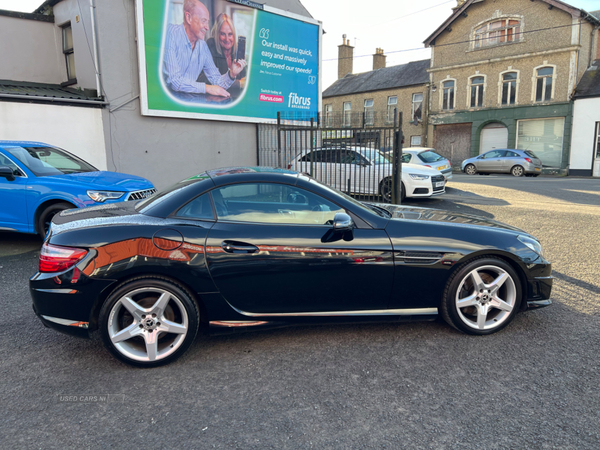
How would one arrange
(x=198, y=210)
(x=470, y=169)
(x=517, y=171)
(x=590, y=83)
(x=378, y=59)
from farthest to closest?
(x=378, y=59), (x=590, y=83), (x=470, y=169), (x=517, y=171), (x=198, y=210)

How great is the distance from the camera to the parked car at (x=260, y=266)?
319 centimetres

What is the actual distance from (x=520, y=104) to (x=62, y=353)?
30.1 meters

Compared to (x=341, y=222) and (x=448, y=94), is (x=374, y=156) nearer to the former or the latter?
(x=341, y=222)

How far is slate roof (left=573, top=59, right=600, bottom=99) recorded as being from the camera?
80.7ft

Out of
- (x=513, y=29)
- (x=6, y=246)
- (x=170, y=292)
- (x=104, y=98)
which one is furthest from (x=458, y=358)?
(x=513, y=29)

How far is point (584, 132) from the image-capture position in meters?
25.0

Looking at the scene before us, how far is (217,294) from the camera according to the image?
130 inches

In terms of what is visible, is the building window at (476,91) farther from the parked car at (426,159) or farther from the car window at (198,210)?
the car window at (198,210)

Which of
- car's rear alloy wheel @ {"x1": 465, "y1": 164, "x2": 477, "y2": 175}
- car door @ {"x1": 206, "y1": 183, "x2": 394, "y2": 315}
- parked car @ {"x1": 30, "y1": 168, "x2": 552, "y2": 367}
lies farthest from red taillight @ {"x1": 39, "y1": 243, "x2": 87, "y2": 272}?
car's rear alloy wheel @ {"x1": 465, "y1": 164, "x2": 477, "y2": 175}

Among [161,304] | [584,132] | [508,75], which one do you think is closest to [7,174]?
[161,304]

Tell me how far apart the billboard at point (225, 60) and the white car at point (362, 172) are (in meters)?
2.77

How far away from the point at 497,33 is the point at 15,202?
30.3m

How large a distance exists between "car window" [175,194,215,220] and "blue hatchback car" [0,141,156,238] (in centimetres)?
350

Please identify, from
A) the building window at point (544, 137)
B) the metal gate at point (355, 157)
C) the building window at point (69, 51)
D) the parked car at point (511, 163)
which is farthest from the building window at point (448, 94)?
the building window at point (69, 51)
